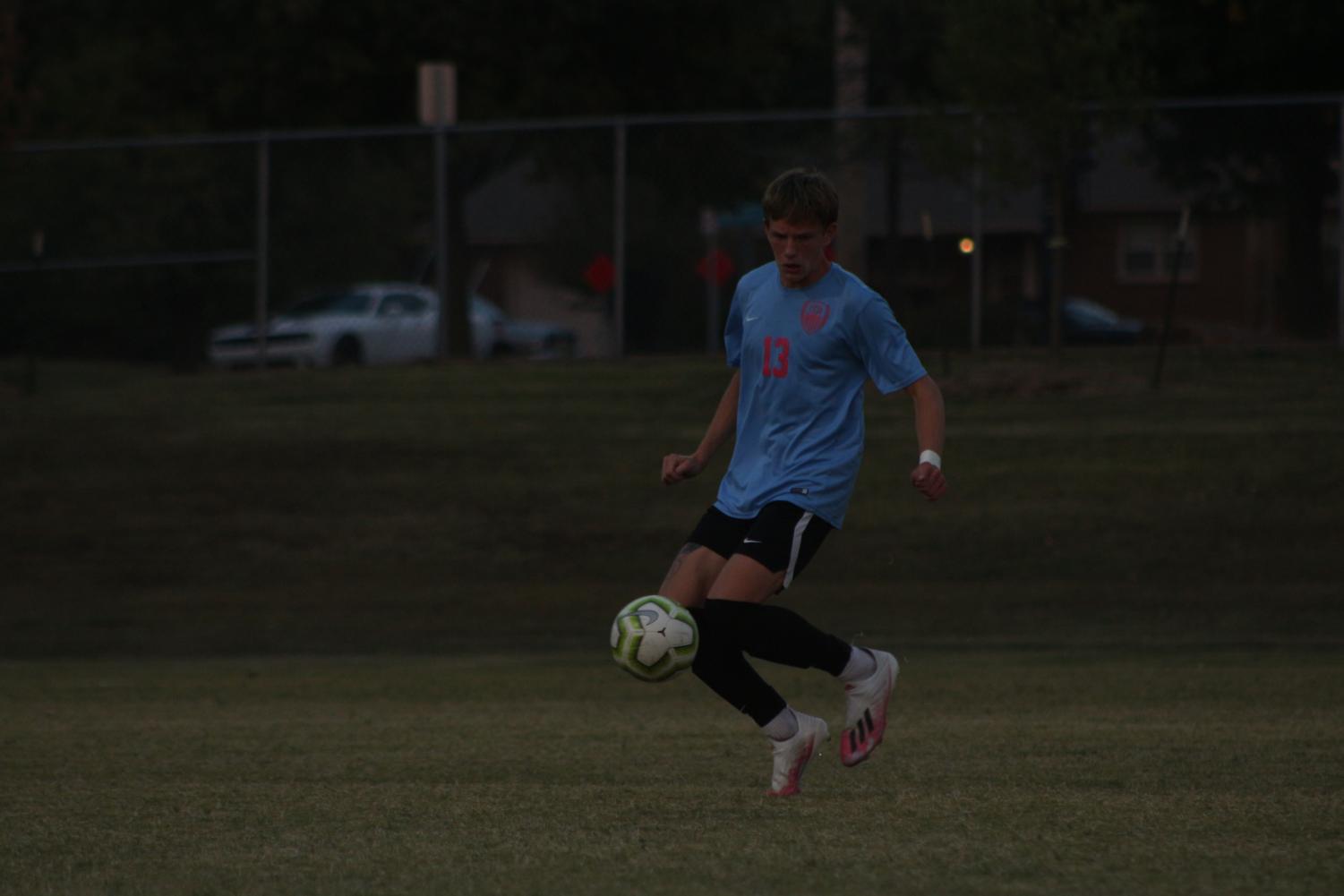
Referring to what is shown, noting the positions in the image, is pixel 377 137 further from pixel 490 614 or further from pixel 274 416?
pixel 490 614

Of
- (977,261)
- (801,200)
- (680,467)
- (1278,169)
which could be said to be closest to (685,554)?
(680,467)

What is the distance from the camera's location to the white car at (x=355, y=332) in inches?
938

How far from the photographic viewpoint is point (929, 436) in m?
6.56

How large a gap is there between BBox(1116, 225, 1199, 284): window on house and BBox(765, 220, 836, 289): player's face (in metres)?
14.3

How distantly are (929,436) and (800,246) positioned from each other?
706 millimetres

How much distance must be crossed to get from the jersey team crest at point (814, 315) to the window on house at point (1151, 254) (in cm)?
1436

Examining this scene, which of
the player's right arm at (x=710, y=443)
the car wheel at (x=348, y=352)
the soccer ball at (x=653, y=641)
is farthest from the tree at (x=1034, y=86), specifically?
the soccer ball at (x=653, y=641)

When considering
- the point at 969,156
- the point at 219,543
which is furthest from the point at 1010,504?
the point at 219,543

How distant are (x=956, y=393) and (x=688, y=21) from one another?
1412 cm

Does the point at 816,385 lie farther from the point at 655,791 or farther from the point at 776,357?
the point at 655,791

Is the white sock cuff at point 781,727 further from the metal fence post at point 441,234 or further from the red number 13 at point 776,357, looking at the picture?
the metal fence post at point 441,234

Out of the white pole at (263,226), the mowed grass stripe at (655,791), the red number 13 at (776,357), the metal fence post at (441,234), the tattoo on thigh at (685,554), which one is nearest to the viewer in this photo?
the mowed grass stripe at (655,791)

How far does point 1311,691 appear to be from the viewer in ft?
35.3

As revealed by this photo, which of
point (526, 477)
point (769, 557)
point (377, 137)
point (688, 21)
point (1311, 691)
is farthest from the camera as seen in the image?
point (688, 21)
